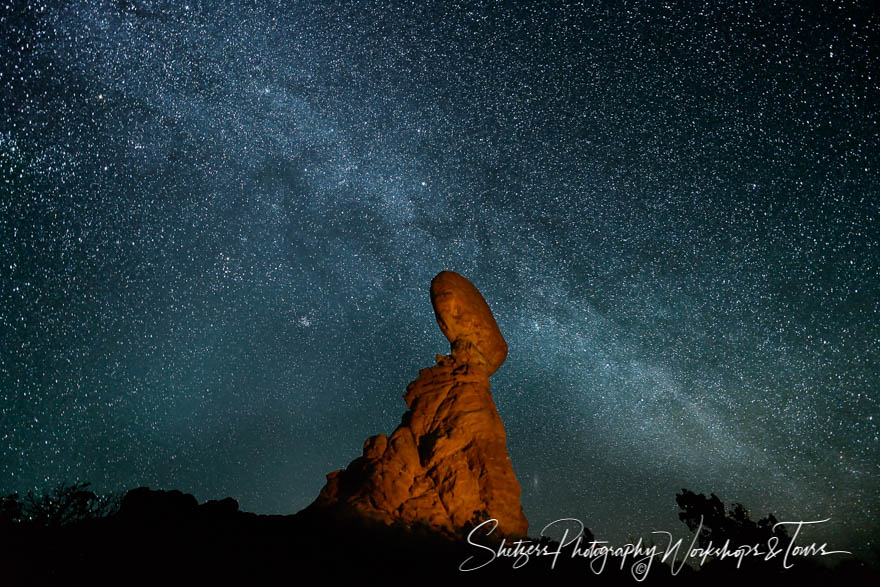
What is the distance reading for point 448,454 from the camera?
20.7 metres

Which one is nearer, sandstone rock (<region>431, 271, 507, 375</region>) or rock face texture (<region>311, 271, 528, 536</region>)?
rock face texture (<region>311, 271, 528, 536</region>)

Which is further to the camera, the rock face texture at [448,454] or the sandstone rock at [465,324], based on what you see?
the sandstone rock at [465,324]

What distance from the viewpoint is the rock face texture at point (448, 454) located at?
61.7 feet

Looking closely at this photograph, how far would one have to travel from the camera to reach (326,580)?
12.8 meters

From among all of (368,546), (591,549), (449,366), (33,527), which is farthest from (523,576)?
(33,527)

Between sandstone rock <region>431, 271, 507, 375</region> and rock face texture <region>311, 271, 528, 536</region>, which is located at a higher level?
sandstone rock <region>431, 271, 507, 375</region>

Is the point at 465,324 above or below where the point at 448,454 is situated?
above

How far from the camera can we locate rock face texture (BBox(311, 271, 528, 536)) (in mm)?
18812

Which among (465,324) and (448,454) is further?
(465,324)

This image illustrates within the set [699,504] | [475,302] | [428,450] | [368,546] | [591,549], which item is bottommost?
[368,546]

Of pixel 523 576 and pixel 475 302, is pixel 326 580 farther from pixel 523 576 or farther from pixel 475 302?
pixel 475 302

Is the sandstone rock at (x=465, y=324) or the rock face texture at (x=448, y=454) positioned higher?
the sandstone rock at (x=465, y=324)

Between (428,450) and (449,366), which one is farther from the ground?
(449,366)

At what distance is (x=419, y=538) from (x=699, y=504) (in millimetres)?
16995
